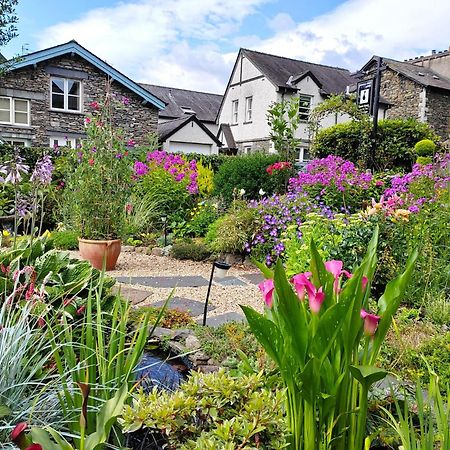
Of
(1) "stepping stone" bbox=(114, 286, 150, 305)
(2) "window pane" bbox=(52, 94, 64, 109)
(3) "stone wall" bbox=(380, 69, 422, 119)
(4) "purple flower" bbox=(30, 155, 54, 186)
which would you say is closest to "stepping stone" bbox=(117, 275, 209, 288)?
(1) "stepping stone" bbox=(114, 286, 150, 305)

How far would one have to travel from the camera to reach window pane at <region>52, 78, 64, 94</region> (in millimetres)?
16414

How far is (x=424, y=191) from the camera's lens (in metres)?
4.57

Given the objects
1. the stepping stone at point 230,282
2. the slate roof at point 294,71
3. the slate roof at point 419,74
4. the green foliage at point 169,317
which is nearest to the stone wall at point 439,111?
the slate roof at point 419,74

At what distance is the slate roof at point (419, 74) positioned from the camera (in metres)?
20.4

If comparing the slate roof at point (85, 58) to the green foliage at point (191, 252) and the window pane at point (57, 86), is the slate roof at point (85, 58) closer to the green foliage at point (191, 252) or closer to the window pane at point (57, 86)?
the window pane at point (57, 86)

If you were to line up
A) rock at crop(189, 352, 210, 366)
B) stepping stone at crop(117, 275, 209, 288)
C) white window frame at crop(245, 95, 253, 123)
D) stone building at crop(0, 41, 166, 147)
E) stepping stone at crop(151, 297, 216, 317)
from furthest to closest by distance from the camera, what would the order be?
white window frame at crop(245, 95, 253, 123)
stone building at crop(0, 41, 166, 147)
stepping stone at crop(117, 275, 209, 288)
stepping stone at crop(151, 297, 216, 317)
rock at crop(189, 352, 210, 366)

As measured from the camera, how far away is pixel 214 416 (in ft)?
4.19

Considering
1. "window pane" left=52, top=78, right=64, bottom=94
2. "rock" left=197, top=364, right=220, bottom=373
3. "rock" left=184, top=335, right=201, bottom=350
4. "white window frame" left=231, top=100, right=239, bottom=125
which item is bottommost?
"rock" left=197, top=364, right=220, bottom=373

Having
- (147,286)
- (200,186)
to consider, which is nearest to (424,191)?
A: (147,286)

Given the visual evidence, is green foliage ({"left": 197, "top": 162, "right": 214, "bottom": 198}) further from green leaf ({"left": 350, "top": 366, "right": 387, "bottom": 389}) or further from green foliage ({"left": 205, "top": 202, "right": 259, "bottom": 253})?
green leaf ({"left": 350, "top": 366, "right": 387, "bottom": 389})

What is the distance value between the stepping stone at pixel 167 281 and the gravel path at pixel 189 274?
0.36ft

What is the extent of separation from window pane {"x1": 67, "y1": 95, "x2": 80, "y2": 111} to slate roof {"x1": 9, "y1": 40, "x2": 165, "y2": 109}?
1.45 metres

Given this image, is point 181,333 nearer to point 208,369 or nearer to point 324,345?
point 208,369

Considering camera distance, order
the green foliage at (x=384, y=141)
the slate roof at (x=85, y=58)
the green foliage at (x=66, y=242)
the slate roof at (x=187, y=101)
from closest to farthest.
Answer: the green foliage at (x=66, y=242) < the green foliage at (x=384, y=141) < the slate roof at (x=85, y=58) < the slate roof at (x=187, y=101)
